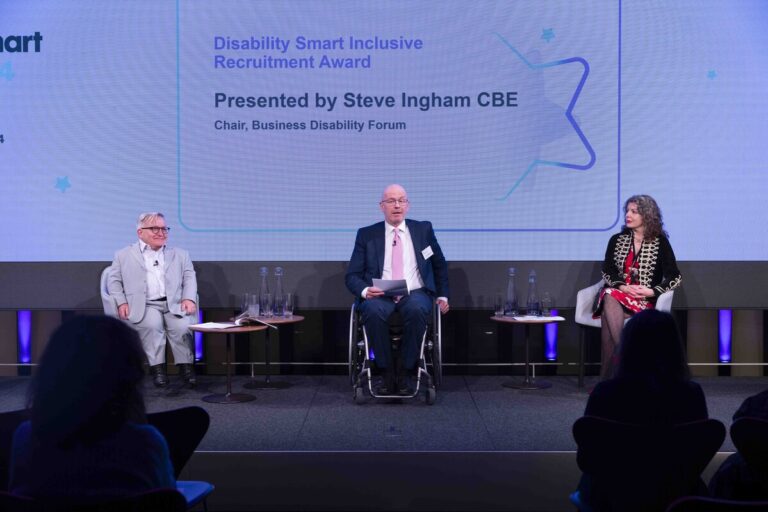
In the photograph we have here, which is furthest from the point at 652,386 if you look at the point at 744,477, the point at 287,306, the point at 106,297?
the point at 106,297

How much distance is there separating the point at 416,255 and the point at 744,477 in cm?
323

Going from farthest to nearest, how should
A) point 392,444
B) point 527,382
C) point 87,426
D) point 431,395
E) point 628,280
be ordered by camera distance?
1. point 527,382
2. point 628,280
3. point 431,395
4. point 392,444
5. point 87,426

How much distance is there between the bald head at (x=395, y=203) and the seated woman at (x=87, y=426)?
11.5 feet

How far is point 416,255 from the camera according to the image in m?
4.98

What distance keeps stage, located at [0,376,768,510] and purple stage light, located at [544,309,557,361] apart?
198mm

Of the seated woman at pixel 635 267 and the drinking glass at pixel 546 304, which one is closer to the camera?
the seated woman at pixel 635 267

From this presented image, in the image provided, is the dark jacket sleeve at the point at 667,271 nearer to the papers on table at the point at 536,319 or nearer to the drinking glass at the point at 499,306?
the papers on table at the point at 536,319

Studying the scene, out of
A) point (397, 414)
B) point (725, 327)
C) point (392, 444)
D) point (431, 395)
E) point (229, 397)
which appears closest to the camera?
point (392, 444)

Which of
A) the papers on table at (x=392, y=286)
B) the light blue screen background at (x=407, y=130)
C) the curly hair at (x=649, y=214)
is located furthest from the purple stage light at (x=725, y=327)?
the papers on table at (x=392, y=286)

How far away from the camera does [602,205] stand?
17.6ft

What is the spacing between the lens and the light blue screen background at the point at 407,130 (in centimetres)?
534

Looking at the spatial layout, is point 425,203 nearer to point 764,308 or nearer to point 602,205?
point 602,205

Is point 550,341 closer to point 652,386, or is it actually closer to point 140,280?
point 140,280

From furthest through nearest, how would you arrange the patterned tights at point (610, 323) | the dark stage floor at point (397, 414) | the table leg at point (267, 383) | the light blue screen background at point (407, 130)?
the light blue screen background at point (407, 130) → the table leg at point (267, 383) → the patterned tights at point (610, 323) → the dark stage floor at point (397, 414)
